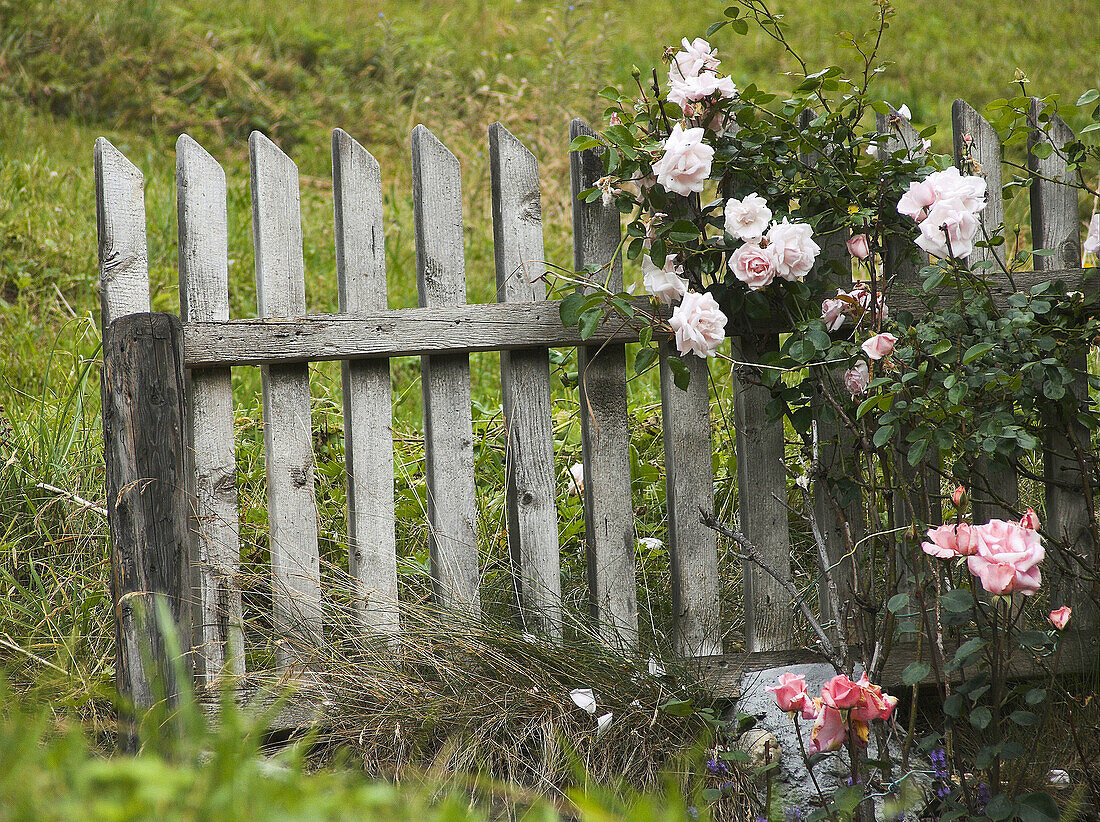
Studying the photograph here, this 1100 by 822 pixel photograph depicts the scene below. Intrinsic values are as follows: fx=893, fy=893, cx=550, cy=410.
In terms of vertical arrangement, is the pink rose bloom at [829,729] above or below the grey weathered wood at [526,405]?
below

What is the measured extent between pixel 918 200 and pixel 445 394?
1.10 meters

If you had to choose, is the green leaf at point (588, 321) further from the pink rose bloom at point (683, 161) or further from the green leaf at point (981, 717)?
the green leaf at point (981, 717)

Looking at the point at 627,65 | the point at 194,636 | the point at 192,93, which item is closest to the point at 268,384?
the point at 194,636

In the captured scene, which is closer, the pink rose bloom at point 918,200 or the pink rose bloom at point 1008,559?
the pink rose bloom at point 1008,559

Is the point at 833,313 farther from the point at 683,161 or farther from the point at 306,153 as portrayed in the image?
the point at 306,153

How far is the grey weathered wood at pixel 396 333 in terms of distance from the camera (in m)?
1.94

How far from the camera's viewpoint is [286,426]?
6.70ft

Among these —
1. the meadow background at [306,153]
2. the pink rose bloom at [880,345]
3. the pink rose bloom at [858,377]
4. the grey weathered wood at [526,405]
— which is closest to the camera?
the pink rose bloom at [880,345]

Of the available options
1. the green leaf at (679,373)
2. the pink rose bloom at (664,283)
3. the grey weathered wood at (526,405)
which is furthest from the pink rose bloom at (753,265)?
the grey weathered wood at (526,405)

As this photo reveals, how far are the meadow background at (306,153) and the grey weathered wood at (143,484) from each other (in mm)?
167

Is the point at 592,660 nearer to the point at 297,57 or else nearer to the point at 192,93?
the point at 192,93

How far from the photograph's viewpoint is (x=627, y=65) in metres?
6.76

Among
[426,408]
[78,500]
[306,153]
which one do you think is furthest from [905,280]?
[306,153]

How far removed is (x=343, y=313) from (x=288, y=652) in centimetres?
78
